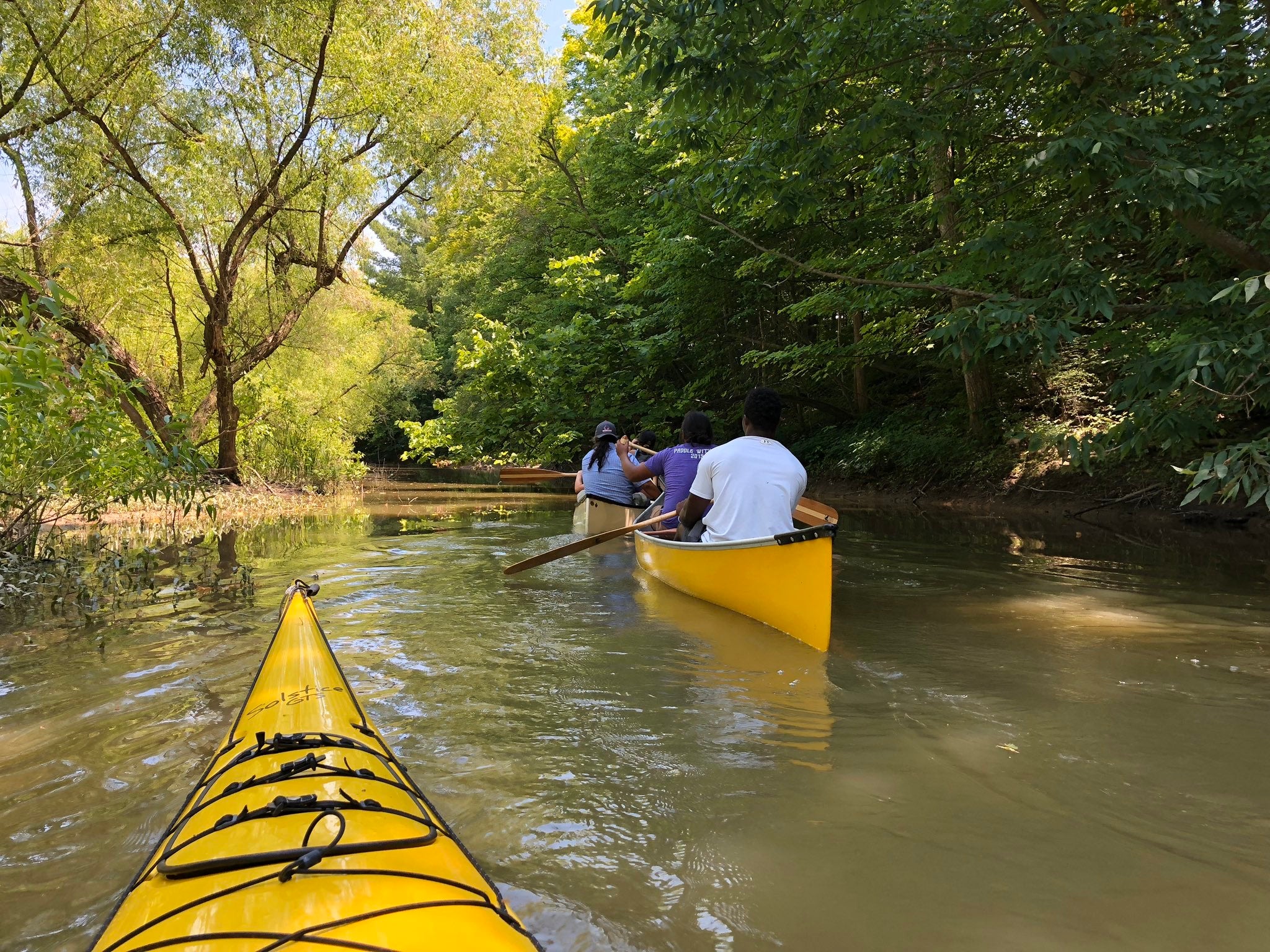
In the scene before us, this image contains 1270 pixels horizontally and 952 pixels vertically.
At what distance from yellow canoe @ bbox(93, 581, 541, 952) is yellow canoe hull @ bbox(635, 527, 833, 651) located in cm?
291

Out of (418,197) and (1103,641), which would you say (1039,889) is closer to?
(1103,641)

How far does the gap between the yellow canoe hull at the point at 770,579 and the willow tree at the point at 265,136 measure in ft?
27.7

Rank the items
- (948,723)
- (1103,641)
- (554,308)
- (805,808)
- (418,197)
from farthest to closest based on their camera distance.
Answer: (554,308) < (418,197) < (1103,641) < (948,723) < (805,808)

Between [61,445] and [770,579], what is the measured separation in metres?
5.17

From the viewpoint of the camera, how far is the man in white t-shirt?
524cm

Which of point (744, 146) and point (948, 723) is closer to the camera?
point (948, 723)

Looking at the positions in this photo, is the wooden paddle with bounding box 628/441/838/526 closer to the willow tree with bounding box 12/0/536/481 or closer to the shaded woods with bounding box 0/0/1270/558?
the shaded woods with bounding box 0/0/1270/558

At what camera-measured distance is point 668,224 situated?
16078mm

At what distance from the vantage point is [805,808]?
278cm

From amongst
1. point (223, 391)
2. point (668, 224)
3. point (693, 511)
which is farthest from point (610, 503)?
point (223, 391)

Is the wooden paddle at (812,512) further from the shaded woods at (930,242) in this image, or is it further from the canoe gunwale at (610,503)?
the canoe gunwale at (610,503)

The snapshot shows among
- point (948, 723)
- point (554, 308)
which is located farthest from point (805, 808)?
point (554, 308)

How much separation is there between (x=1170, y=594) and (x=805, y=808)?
5.04 meters

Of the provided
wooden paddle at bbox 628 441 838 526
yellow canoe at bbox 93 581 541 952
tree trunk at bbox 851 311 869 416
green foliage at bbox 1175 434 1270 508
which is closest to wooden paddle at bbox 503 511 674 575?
wooden paddle at bbox 628 441 838 526
